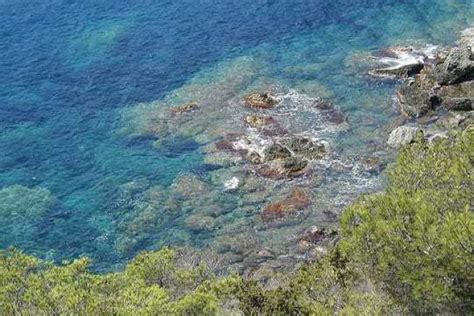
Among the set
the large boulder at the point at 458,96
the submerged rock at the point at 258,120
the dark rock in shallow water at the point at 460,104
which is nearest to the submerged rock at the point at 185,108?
the submerged rock at the point at 258,120

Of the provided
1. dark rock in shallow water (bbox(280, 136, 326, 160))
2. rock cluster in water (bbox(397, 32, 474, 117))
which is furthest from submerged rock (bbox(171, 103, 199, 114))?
rock cluster in water (bbox(397, 32, 474, 117))

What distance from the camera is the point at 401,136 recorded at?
63.1m

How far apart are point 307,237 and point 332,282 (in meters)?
18.9

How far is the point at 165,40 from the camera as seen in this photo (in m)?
87.6

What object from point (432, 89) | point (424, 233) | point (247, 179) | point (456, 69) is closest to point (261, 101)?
point (247, 179)

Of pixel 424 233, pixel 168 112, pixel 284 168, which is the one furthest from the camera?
pixel 168 112

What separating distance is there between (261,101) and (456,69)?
19.7 metres

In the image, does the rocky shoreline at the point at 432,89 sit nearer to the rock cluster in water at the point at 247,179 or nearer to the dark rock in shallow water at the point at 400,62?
the dark rock in shallow water at the point at 400,62

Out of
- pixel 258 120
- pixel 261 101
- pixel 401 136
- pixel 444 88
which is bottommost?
pixel 258 120

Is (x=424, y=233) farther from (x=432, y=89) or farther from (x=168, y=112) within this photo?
(x=168, y=112)

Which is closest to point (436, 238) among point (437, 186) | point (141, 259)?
point (437, 186)

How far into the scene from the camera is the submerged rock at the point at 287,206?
57062mm

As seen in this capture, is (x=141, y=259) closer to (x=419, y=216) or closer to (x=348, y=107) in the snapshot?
(x=419, y=216)

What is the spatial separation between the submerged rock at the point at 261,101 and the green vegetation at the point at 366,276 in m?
36.5
